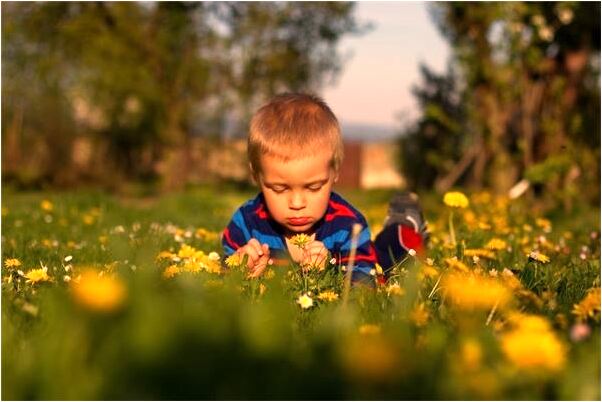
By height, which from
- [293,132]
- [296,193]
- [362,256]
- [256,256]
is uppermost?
[293,132]

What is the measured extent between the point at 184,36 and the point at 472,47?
22.3 ft

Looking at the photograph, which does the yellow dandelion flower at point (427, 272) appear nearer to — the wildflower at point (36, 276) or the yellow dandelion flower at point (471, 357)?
the yellow dandelion flower at point (471, 357)

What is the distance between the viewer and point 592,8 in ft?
28.5

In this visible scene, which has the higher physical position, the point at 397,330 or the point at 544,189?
the point at 397,330

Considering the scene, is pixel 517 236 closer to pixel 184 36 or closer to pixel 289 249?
pixel 289 249

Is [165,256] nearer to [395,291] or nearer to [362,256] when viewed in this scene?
[362,256]

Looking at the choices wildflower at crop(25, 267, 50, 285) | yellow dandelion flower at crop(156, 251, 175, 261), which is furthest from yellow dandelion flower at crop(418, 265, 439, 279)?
wildflower at crop(25, 267, 50, 285)

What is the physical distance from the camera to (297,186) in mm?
3527

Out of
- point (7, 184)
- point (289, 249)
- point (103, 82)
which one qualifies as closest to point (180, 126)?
point (103, 82)

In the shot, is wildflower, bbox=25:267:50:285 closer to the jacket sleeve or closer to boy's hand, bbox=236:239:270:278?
boy's hand, bbox=236:239:270:278

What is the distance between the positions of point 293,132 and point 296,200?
0.34 metres

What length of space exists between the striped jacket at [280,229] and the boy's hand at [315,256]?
0.52 metres

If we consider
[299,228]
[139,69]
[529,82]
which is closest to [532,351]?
[299,228]

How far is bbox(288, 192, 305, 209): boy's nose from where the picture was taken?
3.54 metres
